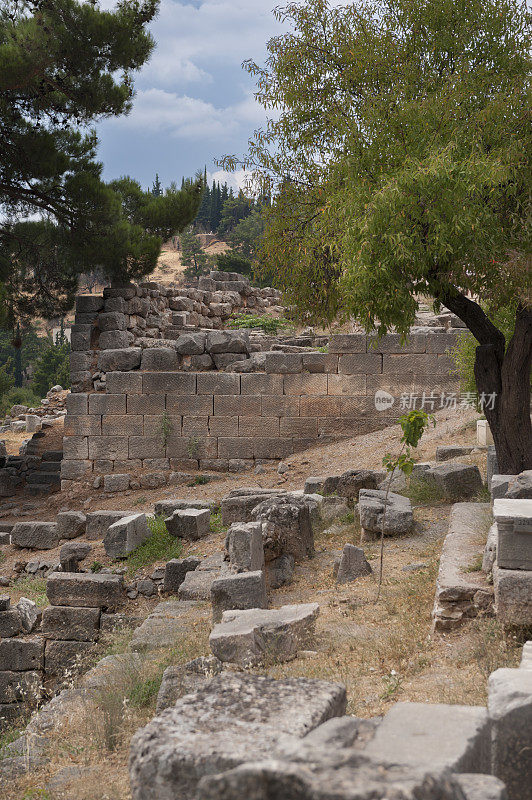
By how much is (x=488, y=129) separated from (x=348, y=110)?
1.99m

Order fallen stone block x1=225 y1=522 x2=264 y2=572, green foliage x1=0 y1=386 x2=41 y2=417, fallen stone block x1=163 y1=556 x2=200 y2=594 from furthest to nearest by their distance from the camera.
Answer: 1. green foliage x1=0 y1=386 x2=41 y2=417
2. fallen stone block x1=163 y1=556 x2=200 y2=594
3. fallen stone block x1=225 y1=522 x2=264 y2=572

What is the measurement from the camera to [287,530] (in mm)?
7582

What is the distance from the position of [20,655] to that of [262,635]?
3.73m

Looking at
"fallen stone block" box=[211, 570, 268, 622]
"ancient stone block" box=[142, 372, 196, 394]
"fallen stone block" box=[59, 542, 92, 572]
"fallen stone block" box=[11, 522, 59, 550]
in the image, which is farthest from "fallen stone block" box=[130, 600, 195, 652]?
"ancient stone block" box=[142, 372, 196, 394]

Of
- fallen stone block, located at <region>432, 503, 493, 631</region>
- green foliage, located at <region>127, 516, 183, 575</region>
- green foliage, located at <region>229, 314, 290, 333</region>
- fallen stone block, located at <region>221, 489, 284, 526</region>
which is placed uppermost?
green foliage, located at <region>229, 314, 290, 333</region>

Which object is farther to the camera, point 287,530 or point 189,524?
point 189,524

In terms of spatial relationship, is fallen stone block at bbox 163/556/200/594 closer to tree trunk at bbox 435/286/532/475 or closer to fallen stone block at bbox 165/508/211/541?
fallen stone block at bbox 165/508/211/541

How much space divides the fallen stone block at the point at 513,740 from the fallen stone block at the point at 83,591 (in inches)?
234

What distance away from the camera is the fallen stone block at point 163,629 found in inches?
224

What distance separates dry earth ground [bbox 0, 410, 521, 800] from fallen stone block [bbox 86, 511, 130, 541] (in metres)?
2.64

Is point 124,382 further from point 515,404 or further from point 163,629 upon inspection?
point 163,629

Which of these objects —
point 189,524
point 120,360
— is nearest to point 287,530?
point 189,524

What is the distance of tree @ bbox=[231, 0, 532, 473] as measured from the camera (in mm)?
7656

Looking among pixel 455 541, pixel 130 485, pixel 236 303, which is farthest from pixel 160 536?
pixel 236 303
